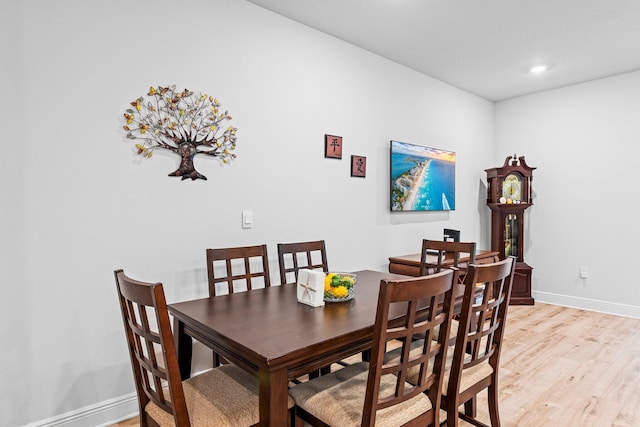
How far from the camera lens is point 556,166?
4.63 m

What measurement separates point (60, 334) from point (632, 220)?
205 inches

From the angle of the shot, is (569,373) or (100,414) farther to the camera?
(569,373)

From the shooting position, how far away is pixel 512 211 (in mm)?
4605

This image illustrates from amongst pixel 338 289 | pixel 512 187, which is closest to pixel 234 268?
pixel 338 289

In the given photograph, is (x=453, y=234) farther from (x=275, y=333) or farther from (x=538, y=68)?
(x=275, y=333)

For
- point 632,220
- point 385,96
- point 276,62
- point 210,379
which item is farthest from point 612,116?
point 210,379

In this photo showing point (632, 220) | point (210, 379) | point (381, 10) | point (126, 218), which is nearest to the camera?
point (210, 379)

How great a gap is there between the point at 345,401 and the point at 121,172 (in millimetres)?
1696

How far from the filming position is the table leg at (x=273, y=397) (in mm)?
1236

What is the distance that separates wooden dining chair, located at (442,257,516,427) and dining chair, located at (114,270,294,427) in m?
0.69

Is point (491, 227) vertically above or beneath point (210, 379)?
above

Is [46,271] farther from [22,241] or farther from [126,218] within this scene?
[126,218]

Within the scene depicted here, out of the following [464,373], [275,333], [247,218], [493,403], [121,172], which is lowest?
[493,403]

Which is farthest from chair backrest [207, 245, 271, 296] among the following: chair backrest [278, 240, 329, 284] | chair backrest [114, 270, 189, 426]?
chair backrest [114, 270, 189, 426]
